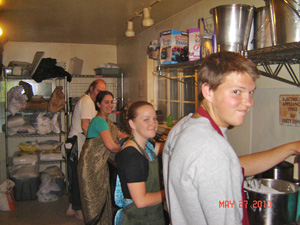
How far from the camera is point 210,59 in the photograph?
0.98 m

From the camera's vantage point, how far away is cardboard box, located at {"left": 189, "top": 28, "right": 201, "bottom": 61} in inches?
Result: 77.7

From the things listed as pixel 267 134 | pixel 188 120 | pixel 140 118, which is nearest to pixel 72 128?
pixel 140 118

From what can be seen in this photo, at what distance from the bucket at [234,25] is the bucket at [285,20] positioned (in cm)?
16

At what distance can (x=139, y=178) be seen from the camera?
1.46m

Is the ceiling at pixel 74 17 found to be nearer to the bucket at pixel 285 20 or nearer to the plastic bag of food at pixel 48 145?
the bucket at pixel 285 20

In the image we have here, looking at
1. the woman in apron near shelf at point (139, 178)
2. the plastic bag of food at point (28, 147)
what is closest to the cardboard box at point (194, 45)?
the woman in apron near shelf at point (139, 178)

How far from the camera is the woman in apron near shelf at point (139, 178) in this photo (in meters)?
1.46

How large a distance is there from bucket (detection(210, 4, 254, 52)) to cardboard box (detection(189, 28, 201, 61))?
44 centimetres

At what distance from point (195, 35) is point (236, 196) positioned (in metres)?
1.43

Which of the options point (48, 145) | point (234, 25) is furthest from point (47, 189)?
point (234, 25)

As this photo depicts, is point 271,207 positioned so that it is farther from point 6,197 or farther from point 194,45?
point 6,197

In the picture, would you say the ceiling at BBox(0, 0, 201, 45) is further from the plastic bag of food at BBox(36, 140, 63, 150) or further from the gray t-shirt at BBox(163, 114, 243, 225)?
the gray t-shirt at BBox(163, 114, 243, 225)

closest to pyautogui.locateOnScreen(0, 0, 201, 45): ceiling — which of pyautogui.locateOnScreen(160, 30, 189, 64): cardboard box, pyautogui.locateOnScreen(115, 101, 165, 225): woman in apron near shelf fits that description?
pyautogui.locateOnScreen(160, 30, 189, 64): cardboard box

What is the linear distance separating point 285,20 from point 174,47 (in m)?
1.01
